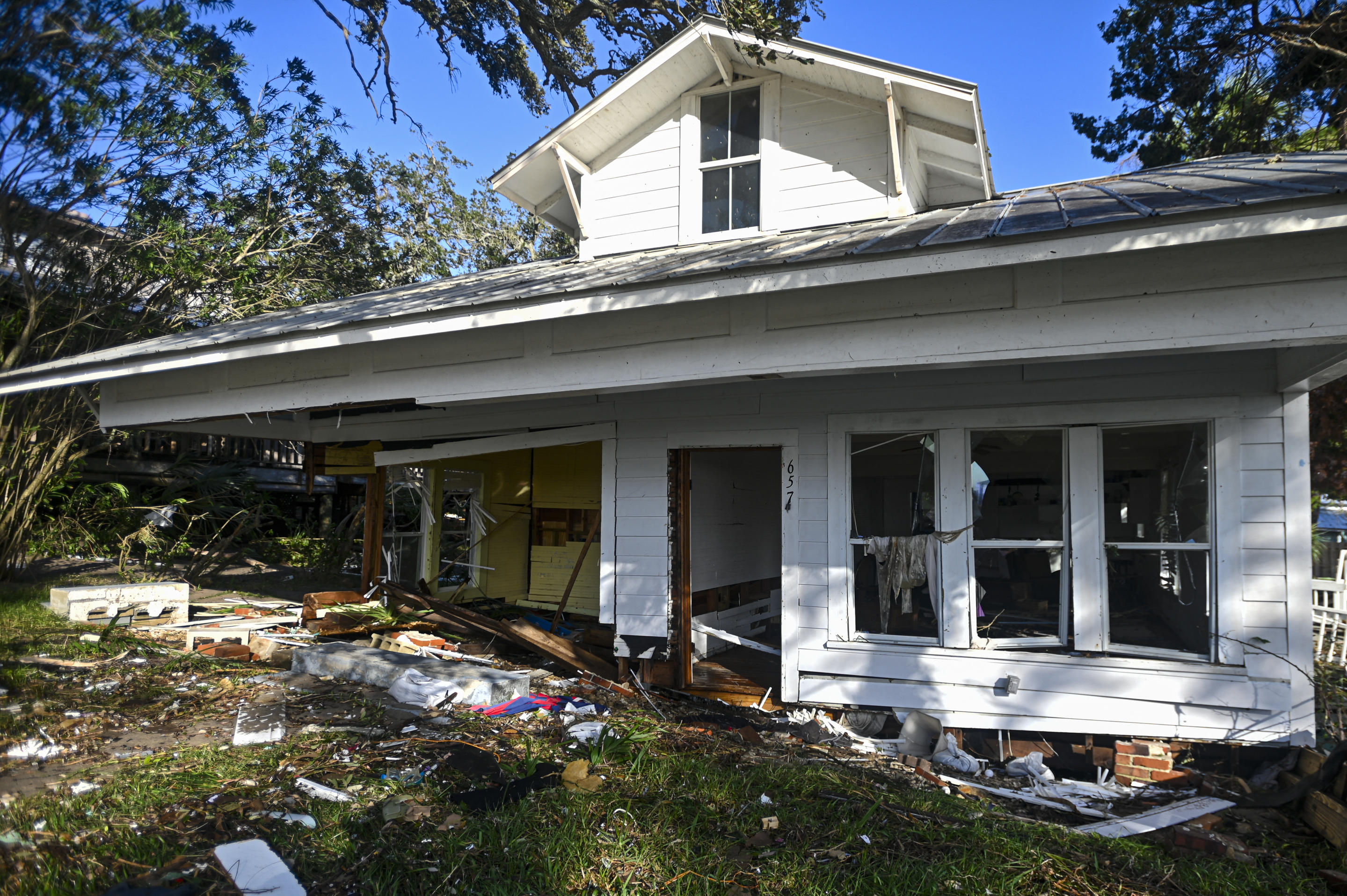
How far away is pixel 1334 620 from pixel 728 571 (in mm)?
6826

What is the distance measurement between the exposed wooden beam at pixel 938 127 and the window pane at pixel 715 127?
1.79m

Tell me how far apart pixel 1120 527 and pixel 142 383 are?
31.2 ft

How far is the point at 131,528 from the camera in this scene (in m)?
12.5

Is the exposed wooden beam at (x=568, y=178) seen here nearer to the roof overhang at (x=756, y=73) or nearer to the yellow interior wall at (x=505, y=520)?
the roof overhang at (x=756, y=73)

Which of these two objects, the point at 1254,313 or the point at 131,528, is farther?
the point at 131,528

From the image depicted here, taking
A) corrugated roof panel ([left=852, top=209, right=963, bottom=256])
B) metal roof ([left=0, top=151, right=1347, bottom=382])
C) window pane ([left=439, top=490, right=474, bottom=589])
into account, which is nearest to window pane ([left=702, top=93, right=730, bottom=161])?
metal roof ([left=0, top=151, right=1347, bottom=382])

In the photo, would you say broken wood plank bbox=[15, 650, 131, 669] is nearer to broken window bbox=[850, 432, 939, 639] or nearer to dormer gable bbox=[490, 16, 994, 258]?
dormer gable bbox=[490, 16, 994, 258]

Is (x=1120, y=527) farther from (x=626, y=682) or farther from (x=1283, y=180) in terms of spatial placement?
(x=626, y=682)

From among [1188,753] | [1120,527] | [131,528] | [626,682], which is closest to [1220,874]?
[1188,753]

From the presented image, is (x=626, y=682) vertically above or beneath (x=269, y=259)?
beneath

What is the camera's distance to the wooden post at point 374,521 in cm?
999

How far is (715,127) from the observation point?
8.06 metres

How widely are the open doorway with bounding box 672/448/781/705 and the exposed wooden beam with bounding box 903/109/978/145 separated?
3412 mm

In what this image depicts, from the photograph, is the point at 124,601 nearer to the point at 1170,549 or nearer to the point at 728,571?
the point at 728,571
